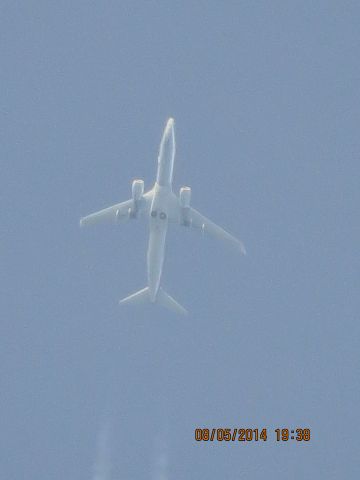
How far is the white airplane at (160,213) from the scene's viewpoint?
87250mm

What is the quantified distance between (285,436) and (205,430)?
7.73m

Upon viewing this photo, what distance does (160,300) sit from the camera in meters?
92.1

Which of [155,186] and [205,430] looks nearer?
[155,186]

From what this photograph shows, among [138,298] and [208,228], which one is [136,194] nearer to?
[208,228]

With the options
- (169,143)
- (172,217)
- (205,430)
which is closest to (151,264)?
(172,217)

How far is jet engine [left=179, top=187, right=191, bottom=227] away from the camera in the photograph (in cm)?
8688

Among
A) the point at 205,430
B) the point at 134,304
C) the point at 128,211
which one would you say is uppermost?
the point at 128,211

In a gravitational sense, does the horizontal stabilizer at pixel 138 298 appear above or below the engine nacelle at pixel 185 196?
below

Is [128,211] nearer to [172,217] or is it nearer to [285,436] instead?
[172,217]

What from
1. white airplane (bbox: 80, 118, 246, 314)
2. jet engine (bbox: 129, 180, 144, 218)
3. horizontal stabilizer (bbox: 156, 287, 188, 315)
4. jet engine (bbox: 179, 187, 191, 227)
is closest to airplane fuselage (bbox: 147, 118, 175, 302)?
white airplane (bbox: 80, 118, 246, 314)

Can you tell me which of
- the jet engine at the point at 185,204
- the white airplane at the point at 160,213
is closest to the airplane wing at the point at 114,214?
the white airplane at the point at 160,213

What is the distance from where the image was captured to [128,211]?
295ft

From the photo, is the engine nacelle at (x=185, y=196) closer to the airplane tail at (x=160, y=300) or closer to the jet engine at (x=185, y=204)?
the jet engine at (x=185, y=204)

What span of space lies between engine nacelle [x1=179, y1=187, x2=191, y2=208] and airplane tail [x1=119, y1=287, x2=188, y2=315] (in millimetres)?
8547
